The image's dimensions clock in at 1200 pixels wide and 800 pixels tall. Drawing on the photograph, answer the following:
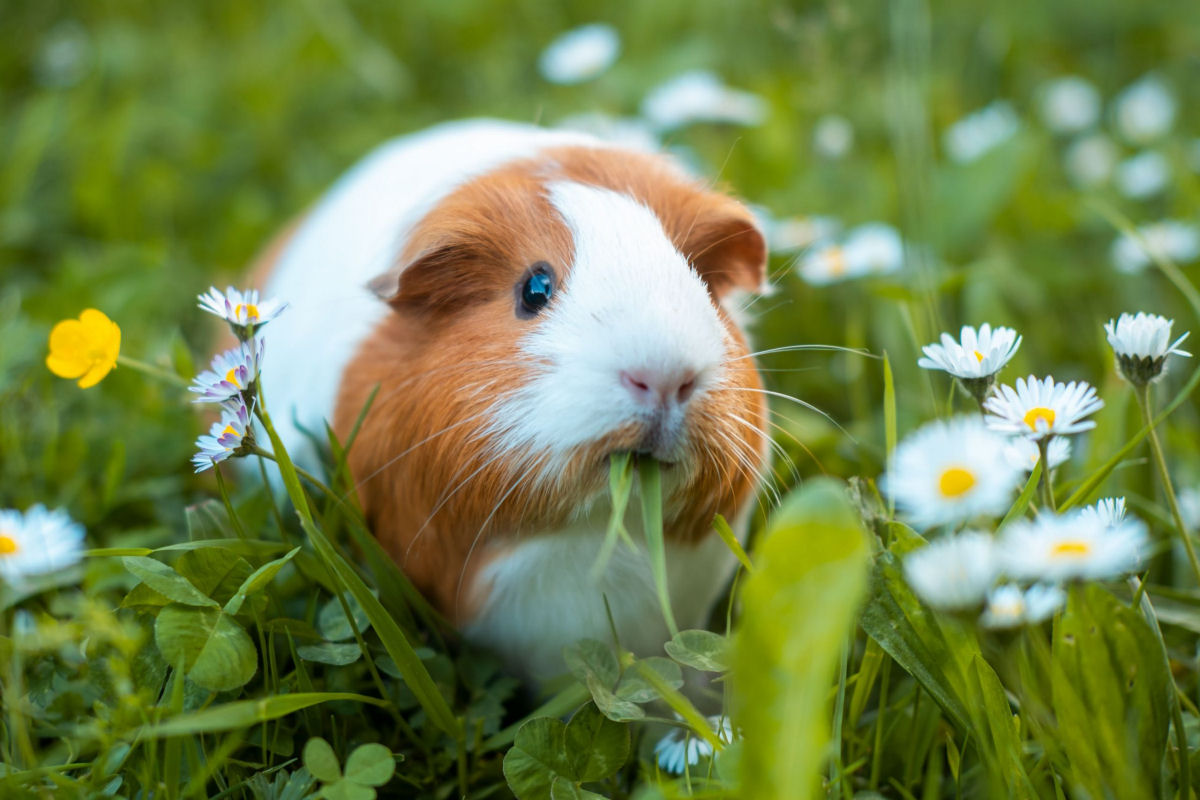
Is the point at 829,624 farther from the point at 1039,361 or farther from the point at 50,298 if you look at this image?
the point at 50,298

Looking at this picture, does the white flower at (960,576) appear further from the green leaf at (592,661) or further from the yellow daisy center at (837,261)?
the yellow daisy center at (837,261)

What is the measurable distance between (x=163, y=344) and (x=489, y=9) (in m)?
2.82

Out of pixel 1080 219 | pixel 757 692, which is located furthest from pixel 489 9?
pixel 757 692

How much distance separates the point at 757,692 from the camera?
130 cm

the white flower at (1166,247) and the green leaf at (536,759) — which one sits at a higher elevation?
the white flower at (1166,247)

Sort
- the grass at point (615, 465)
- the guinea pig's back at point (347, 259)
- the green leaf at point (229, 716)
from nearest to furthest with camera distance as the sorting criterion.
A: the green leaf at point (229, 716), the grass at point (615, 465), the guinea pig's back at point (347, 259)

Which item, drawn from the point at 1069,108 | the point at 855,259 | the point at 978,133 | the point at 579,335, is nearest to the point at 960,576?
the point at 579,335

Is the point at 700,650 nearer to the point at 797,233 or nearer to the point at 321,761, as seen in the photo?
the point at 321,761

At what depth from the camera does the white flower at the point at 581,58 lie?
4.15 metres

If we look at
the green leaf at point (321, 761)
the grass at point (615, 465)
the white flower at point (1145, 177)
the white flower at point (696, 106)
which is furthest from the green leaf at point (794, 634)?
the white flower at point (1145, 177)

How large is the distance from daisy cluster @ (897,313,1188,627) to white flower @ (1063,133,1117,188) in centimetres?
290

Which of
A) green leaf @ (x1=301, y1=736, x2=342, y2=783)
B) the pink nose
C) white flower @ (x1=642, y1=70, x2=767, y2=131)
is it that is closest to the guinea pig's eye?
the pink nose

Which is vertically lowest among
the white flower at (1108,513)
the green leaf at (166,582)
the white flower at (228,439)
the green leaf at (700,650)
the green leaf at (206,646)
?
the green leaf at (206,646)

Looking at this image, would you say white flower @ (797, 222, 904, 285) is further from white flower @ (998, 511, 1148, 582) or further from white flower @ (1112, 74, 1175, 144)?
white flower @ (998, 511, 1148, 582)
